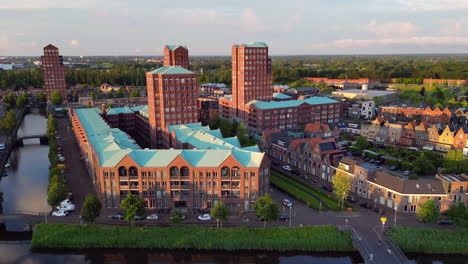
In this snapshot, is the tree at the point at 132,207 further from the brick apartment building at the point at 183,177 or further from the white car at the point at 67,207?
the white car at the point at 67,207

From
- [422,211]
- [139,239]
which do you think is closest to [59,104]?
[139,239]

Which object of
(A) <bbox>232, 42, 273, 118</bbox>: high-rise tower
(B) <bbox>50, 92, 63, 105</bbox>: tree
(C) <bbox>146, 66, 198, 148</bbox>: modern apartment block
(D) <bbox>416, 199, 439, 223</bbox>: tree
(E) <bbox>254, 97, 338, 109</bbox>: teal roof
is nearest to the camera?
(D) <bbox>416, 199, 439, 223</bbox>: tree

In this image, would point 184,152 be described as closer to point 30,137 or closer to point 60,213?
point 60,213

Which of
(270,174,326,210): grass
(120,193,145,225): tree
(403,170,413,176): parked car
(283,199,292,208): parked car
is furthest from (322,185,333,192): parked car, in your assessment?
(120,193,145,225): tree

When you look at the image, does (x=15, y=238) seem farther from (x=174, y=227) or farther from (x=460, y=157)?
(x=460, y=157)

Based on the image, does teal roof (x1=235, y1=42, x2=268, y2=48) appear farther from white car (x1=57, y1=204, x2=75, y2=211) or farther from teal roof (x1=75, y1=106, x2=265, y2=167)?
white car (x1=57, y1=204, x2=75, y2=211)

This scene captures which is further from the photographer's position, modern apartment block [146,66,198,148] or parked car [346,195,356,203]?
modern apartment block [146,66,198,148]

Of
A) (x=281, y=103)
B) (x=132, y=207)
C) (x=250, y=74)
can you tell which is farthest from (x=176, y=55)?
(x=132, y=207)
